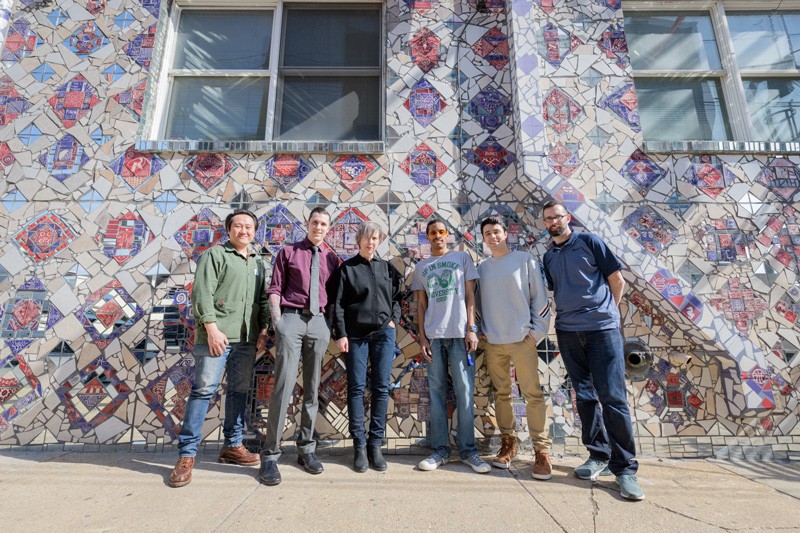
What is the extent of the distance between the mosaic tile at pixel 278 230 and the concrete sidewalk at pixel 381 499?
187 cm

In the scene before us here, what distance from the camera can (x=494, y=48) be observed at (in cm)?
437

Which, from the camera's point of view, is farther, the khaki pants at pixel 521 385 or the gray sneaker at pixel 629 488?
the khaki pants at pixel 521 385

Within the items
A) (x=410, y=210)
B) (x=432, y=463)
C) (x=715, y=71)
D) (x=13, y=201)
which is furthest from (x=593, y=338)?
(x=13, y=201)

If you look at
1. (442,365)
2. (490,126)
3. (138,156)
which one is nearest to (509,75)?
(490,126)

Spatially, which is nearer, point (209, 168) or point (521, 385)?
point (521, 385)

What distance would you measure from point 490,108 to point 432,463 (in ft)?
11.0

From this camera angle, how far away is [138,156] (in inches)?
161

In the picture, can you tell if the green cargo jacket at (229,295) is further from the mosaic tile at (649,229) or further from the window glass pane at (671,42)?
the window glass pane at (671,42)

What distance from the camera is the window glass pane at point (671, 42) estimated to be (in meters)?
4.53

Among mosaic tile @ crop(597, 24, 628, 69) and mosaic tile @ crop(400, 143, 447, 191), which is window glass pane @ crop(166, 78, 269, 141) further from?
mosaic tile @ crop(597, 24, 628, 69)

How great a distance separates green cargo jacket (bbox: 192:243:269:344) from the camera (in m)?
3.03

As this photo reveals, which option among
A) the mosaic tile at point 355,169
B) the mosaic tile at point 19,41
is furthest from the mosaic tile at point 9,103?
the mosaic tile at point 355,169

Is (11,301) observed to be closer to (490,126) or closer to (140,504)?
(140,504)

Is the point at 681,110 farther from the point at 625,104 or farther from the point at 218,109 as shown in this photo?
the point at 218,109
